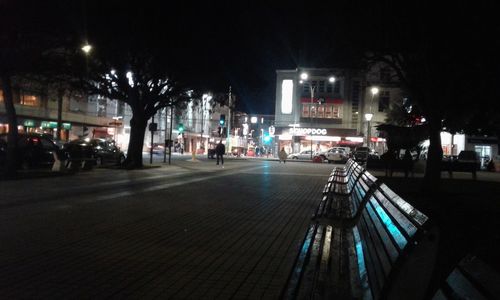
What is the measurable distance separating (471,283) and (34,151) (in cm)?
2343

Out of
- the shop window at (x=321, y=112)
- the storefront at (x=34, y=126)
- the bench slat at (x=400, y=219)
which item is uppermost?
the shop window at (x=321, y=112)

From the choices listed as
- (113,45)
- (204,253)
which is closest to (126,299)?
(204,253)

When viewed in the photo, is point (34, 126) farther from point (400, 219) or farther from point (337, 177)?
point (400, 219)

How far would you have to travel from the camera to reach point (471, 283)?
224 cm

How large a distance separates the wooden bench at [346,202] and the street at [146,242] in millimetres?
552

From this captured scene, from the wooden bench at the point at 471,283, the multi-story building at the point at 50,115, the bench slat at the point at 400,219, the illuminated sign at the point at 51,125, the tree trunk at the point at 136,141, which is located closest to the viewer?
the wooden bench at the point at 471,283

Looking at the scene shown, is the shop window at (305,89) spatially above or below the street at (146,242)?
above

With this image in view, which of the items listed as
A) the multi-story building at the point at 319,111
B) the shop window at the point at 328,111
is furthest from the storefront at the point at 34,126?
the shop window at the point at 328,111

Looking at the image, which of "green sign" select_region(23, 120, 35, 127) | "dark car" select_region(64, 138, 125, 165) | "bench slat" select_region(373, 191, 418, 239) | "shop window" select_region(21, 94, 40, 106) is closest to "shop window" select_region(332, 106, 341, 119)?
"shop window" select_region(21, 94, 40, 106)

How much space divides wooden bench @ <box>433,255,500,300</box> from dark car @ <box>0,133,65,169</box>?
2159cm

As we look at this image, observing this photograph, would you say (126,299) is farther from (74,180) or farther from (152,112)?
(152,112)

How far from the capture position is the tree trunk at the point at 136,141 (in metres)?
27.3

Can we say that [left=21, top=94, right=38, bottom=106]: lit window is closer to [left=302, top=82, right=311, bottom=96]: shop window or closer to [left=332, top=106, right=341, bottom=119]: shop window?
[left=302, top=82, right=311, bottom=96]: shop window

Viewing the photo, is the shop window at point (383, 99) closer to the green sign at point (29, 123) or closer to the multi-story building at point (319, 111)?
the multi-story building at point (319, 111)
